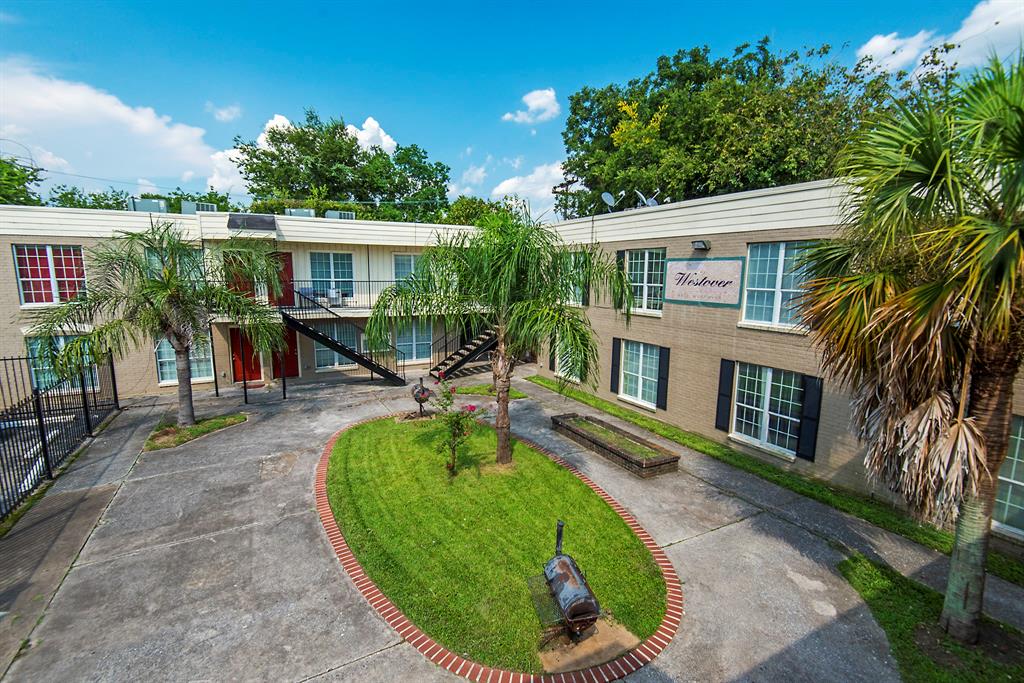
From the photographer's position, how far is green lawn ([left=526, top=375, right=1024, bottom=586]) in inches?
287

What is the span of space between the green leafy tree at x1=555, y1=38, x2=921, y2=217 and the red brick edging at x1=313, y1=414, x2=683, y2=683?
684 inches

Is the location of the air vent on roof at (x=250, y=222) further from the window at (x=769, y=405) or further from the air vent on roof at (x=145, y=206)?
the window at (x=769, y=405)

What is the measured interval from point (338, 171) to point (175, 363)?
28.8 m

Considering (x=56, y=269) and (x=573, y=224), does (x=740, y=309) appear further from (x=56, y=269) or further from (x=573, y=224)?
(x=56, y=269)

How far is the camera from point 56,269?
1495cm

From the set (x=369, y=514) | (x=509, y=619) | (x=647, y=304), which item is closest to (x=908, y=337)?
(x=509, y=619)

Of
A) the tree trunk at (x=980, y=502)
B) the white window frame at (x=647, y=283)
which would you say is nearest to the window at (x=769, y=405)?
the white window frame at (x=647, y=283)

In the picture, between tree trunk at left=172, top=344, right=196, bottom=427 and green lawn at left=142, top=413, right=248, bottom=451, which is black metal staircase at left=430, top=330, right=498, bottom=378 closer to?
green lawn at left=142, top=413, right=248, bottom=451

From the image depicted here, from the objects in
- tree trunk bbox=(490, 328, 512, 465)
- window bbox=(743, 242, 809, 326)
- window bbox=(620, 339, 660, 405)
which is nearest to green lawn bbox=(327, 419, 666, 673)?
tree trunk bbox=(490, 328, 512, 465)

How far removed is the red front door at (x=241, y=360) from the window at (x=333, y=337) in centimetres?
227

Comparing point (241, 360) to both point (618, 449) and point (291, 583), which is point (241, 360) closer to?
point (291, 583)

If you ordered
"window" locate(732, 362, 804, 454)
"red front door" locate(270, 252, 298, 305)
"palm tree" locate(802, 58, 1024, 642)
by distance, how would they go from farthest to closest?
1. "red front door" locate(270, 252, 298, 305)
2. "window" locate(732, 362, 804, 454)
3. "palm tree" locate(802, 58, 1024, 642)

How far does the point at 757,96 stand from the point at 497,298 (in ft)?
77.4

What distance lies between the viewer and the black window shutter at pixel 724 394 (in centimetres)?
1194
